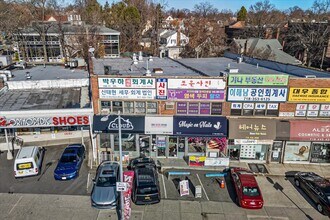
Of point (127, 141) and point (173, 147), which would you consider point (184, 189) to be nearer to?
point (173, 147)

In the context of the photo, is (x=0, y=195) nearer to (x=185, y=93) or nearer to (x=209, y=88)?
(x=185, y=93)

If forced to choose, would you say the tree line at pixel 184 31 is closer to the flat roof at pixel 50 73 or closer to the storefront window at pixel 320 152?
the flat roof at pixel 50 73

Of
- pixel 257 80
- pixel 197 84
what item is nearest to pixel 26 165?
pixel 197 84

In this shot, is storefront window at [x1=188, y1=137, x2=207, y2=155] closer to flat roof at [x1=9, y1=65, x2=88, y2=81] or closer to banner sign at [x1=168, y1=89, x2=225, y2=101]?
banner sign at [x1=168, y1=89, x2=225, y2=101]

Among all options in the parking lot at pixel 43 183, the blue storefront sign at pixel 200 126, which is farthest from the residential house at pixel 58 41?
the blue storefront sign at pixel 200 126

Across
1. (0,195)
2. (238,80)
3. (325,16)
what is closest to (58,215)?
(0,195)

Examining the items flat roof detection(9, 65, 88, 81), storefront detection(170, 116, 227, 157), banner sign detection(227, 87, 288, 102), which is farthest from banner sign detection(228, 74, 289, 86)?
flat roof detection(9, 65, 88, 81)
